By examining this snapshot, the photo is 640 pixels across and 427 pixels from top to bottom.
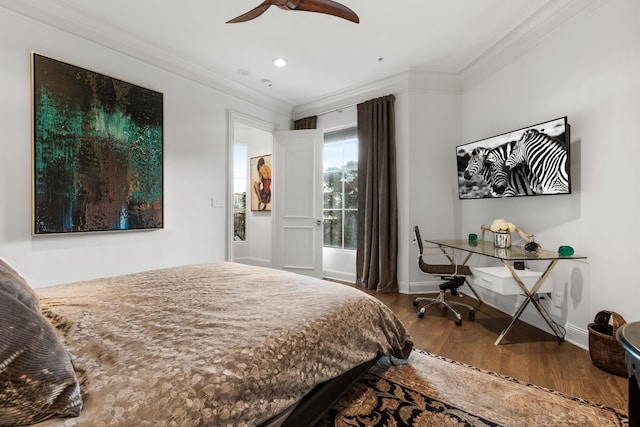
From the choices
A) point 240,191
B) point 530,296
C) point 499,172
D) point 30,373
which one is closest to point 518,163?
point 499,172

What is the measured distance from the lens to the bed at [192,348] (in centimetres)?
79

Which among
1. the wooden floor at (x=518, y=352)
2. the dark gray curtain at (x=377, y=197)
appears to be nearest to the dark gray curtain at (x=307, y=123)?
the dark gray curtain at (x=377, y=197)

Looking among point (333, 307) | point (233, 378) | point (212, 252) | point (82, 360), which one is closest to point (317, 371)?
point (333, 307)

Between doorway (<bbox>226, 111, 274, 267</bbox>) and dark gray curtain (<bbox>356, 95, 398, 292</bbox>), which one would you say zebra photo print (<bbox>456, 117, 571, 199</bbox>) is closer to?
dark gray curtain (<bbox>356, 95, 398, 292</bbox>)

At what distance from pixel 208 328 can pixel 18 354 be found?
0.58 meters

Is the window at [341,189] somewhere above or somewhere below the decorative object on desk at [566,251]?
above

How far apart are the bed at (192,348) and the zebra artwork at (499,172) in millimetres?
1942

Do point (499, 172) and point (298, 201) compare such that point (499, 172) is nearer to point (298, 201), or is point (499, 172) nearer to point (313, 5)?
point (313, 5)

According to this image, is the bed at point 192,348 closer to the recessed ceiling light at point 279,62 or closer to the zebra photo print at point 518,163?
the zebra photo print at point 518,163

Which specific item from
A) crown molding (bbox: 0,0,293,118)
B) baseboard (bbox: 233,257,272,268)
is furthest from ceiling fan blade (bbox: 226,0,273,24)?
baseboard (bbox: 233,257,272,268)

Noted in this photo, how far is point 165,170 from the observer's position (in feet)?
10.9

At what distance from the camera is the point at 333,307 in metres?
1.56

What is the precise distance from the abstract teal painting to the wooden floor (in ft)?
9.74

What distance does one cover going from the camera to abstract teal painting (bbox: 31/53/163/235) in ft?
8.04
